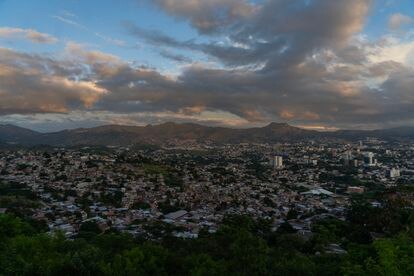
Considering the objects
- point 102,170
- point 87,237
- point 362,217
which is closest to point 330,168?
point 102,170

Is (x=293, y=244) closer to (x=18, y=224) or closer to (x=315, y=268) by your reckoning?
(x=315, y=268)

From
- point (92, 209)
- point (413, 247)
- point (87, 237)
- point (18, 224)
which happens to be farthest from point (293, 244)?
point (92, 209)

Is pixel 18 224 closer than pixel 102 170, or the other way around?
Answer: pixel 18 224

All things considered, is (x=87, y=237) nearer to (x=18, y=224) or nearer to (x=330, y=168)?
(x=18, y=224)

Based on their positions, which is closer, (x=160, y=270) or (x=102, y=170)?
(x=160, y=270)

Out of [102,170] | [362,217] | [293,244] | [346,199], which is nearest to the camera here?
[293,244]

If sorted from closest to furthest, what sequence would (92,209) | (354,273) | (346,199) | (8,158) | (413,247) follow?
(354,273) < (413,247) < (92,209) < (346,199) < (8,158)

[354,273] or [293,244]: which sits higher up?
[354,273]

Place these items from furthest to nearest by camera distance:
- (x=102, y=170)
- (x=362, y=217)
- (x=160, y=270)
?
(x=102, y=170)
(x=362, y=217)
(x=160, y=270)

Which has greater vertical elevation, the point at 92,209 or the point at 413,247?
the point at 413,247
